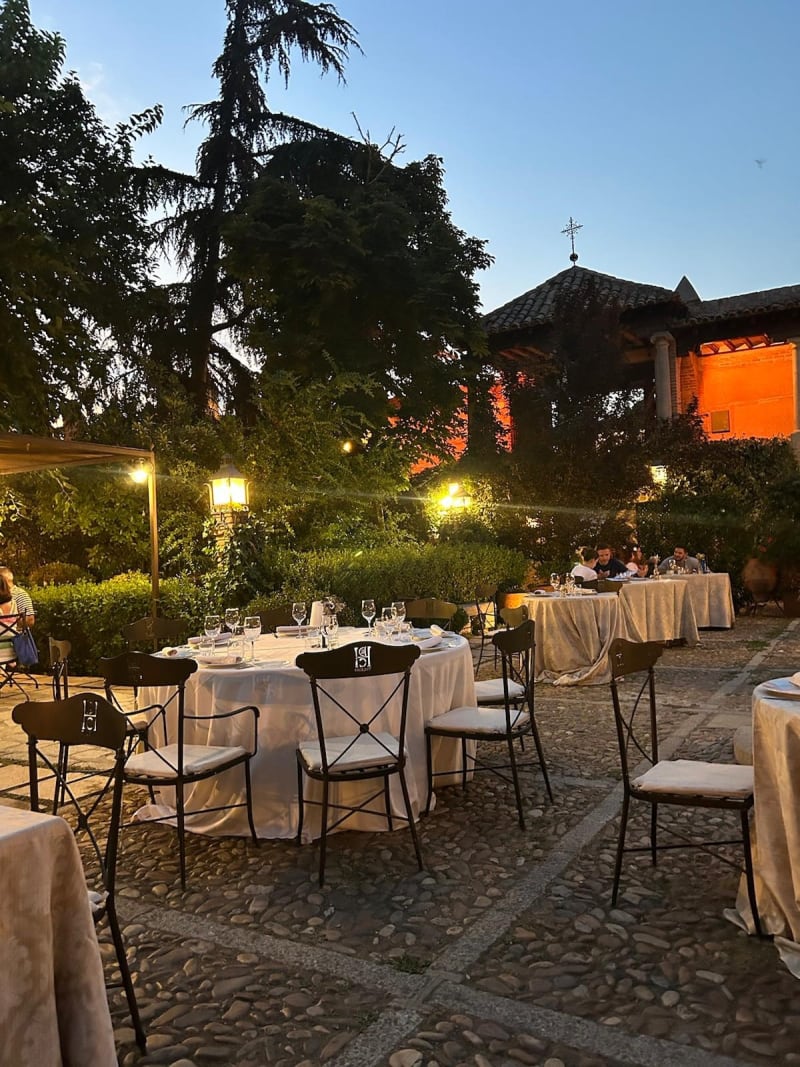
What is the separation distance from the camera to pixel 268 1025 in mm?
2543

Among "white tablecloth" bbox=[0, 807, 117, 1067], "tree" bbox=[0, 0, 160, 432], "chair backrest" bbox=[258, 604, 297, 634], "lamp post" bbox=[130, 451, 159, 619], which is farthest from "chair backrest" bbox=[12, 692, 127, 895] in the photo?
"tree" bbox=[0, 0, 160, 432]

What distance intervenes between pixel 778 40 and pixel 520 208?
27.0 ft

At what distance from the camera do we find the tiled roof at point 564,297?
723 inches

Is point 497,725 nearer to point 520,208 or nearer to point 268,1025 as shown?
point 268,1025

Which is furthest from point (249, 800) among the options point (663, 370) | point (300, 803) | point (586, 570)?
point (663, 370)

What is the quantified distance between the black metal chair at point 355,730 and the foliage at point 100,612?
5318 mm

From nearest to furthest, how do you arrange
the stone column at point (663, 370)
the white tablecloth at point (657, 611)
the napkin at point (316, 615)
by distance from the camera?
the napkin at point (316, 615) → the white tablecloth at point (657, 611) → the stone column at point (663, 370)

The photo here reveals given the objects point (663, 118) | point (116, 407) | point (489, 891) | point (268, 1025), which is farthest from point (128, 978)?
point (663, 118)

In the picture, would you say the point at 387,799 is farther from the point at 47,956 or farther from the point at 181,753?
the point at 47,956

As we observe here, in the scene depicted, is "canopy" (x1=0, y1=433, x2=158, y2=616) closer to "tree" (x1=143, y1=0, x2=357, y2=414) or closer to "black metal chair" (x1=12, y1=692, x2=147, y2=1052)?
"black metal chair" (x1=12, y1=692, x2=147, y2=1052)

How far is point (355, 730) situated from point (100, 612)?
6.41 m

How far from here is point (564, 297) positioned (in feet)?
58.5

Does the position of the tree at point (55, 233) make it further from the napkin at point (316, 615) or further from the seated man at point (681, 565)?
the seated man at point (681, 565)

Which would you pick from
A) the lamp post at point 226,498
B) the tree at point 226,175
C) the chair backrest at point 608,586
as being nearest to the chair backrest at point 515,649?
the chair backrest at point 608,586
